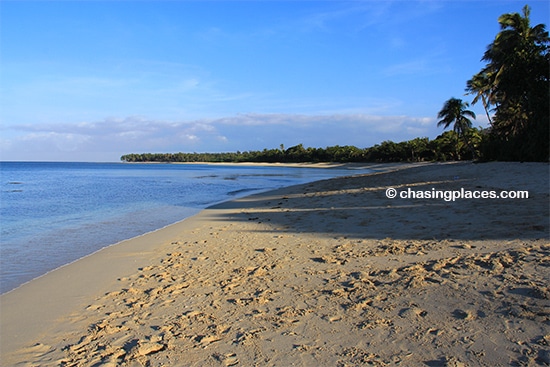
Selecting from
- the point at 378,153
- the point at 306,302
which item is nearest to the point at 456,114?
the point at 378,153

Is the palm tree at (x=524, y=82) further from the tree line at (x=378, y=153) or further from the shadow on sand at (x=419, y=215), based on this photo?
the tree line at (x=378, y=153)

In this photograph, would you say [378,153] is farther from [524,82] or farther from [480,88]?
[524,82]

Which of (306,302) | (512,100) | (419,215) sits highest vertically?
(512,100)

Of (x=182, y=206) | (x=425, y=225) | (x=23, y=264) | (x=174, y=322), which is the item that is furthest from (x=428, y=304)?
(x=182, y=206)

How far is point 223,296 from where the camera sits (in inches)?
188

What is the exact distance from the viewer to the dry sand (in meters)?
3.28

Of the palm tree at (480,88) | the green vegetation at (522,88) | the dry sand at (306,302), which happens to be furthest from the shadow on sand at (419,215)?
the palm tree at (480,88)

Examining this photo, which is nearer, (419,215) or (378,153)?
(419,215)

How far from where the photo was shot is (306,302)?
4.38 meters

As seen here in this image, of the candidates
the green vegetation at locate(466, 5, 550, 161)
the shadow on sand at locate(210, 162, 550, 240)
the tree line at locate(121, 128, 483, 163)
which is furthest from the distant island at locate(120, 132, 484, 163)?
the shadow on sand at locate(210, 162, 550, 240)

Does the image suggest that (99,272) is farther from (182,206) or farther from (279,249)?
(182,206)

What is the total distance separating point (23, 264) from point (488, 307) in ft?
25.5

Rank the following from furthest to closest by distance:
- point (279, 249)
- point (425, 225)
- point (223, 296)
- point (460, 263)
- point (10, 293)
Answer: point (425, 225) < point (279, 249) < point (10, 293) < point (460, 263) < point (223, 296)

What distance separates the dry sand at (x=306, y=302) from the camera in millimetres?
3277
